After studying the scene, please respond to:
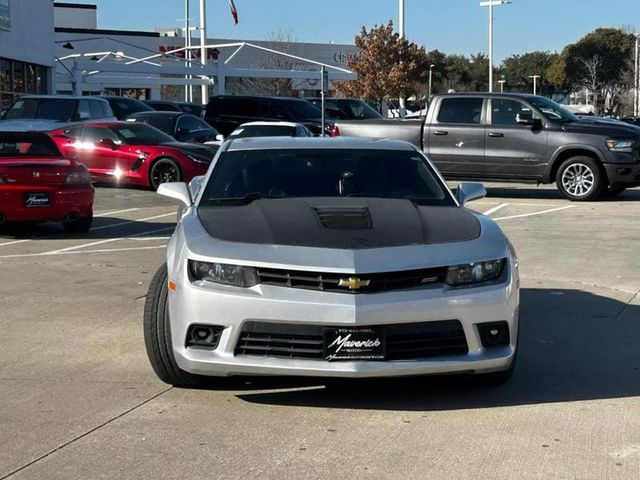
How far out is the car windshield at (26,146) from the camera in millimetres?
13531

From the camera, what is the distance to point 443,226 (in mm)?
5992

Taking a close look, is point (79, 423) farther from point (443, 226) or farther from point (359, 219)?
point (443, 226)

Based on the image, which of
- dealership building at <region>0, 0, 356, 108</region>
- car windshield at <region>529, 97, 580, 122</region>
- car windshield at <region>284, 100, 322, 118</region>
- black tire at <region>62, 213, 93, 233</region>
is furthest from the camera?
dealership building at <region>0, 0, 356, 108</region>

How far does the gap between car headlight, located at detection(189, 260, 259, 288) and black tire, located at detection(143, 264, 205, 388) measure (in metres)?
0.46

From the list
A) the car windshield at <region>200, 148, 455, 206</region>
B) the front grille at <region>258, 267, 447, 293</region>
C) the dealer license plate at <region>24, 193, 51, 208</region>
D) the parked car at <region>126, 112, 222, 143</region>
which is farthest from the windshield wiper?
the parked car at <region>126, 112, 222, 143</region>

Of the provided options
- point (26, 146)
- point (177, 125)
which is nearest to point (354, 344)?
point (26, 146)

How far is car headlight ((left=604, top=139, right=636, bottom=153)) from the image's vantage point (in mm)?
17750

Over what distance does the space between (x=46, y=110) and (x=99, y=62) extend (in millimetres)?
14630

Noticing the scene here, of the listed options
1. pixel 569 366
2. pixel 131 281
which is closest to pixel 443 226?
pixel 569 366

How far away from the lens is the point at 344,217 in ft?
19.9

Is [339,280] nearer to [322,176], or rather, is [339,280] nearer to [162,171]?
[322,176]

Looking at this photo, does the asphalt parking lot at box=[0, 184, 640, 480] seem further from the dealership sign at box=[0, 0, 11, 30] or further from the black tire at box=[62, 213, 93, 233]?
the dealership sign at box=[0, 0, 11, 30]

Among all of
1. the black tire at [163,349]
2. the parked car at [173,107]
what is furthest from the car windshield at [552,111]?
the parked car at [173,107]

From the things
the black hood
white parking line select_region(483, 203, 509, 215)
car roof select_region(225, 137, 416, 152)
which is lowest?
white parking line select_region(483, 203, 509, 215)
